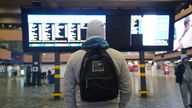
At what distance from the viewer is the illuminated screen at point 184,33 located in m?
24.1

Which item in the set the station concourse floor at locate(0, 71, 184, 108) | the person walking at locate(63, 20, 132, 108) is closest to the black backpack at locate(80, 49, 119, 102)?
the person walking at locate(63, 20, 132, 108)

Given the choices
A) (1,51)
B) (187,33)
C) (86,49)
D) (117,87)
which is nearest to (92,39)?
(86,49)

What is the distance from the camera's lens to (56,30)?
12203mm

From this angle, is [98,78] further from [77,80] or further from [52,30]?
[52,30]

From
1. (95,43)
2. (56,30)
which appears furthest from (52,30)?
(95,43)

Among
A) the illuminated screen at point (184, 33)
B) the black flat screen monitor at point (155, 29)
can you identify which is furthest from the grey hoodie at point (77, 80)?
the illuminated screen at point (184, 33)

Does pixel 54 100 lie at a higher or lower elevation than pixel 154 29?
lower

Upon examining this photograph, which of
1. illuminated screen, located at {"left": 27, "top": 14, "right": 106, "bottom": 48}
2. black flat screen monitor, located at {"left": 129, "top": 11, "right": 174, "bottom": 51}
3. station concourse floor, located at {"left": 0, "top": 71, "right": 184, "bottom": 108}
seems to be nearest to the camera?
station concourse floor, located at {"left": 0, "top": 71, "right": 184, "bottom": 108}

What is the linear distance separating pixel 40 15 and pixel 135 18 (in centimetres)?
335

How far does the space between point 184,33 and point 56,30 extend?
15078 mm

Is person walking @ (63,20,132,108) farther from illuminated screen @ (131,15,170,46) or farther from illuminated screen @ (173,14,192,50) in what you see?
illuminated screen @ (173,14,192,50)

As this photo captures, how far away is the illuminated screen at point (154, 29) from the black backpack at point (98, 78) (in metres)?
9.74

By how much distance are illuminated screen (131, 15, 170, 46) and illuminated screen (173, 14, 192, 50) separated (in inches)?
453

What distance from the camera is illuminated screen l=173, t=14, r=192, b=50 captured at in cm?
2409
